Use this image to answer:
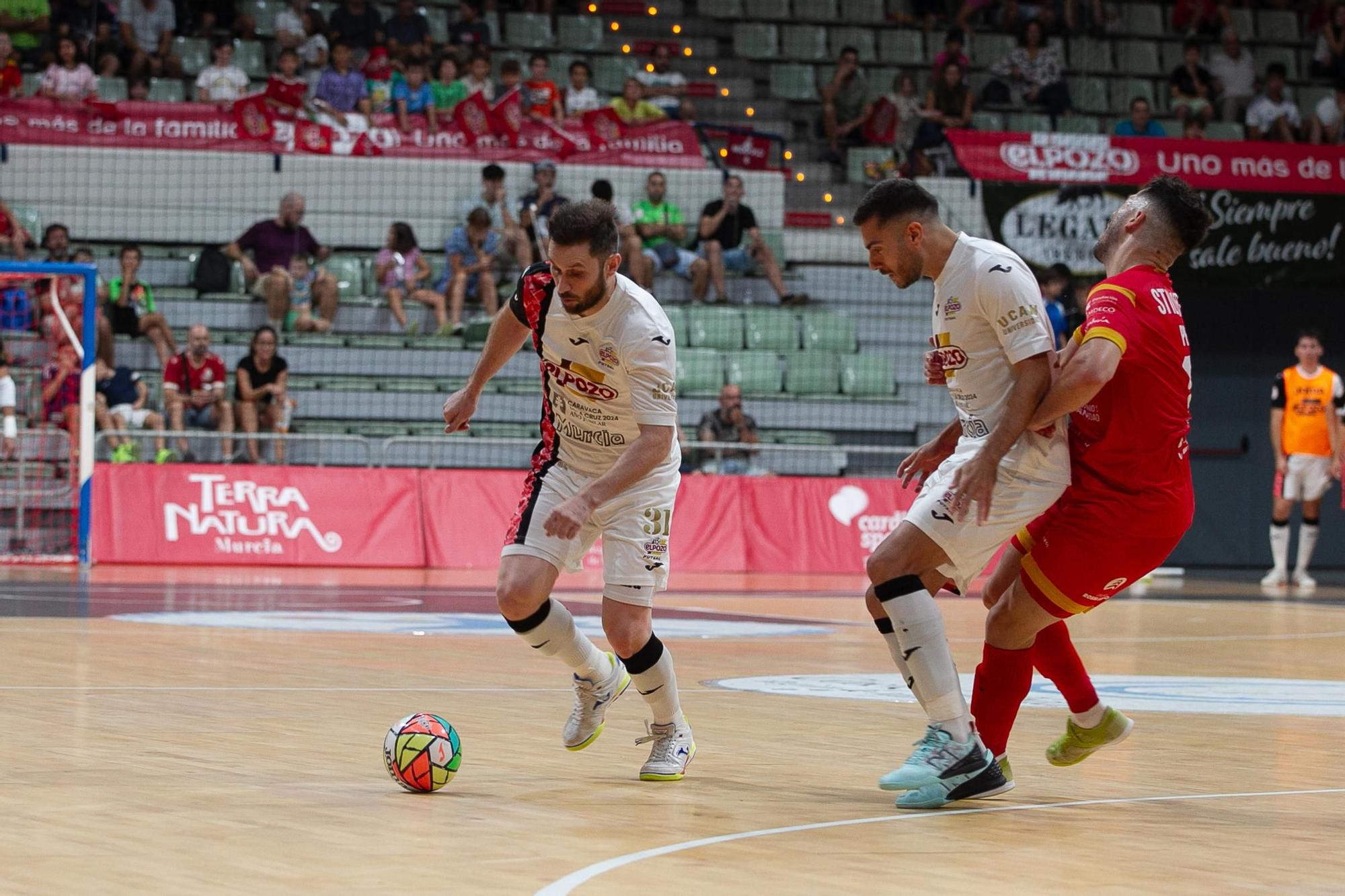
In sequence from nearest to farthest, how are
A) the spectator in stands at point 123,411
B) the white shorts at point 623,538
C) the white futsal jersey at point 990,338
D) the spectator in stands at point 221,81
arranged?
the white futsal jersey at point 990,338 < the white shorts at point 623,538 < the spectator in stands at point 123,411 < the spectator in stands at point 221,81

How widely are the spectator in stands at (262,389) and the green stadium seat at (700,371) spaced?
15.3 feet

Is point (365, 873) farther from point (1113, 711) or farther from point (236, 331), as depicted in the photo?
point (236, 331)

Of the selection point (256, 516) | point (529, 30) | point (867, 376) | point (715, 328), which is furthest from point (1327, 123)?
point (256, 516)

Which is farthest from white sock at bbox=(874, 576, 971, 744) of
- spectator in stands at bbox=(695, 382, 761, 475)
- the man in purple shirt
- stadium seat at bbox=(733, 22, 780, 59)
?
stadium seat at bbox=(733, 22, 780, 59)

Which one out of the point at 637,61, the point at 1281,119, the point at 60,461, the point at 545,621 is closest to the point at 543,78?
the point at 637,61

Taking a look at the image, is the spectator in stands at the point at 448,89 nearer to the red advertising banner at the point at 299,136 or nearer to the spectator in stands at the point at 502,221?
the red advertising banner at the point at 299,136

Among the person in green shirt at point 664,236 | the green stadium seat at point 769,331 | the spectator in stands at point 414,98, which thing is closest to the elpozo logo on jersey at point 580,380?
the person in green shirt at point 664,236

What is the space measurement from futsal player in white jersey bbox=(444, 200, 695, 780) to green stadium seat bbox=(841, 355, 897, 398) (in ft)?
49.2

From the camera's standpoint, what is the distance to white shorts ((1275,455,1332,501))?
19031mm

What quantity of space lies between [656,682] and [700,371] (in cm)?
1469

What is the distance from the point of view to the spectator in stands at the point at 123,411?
17562 mm

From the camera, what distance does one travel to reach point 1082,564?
5.53 m

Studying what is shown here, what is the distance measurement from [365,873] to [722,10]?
22.4 meters

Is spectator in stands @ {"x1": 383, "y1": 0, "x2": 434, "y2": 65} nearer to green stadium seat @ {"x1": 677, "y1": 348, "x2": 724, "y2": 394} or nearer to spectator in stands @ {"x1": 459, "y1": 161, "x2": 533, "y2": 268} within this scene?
spectator in stands @ {"x1": 459, "y1": 161, "x2": 533, "y2": 268}
